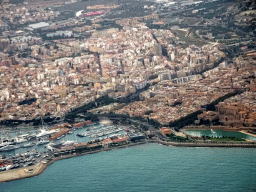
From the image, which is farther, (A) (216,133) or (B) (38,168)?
(A) (216,133)

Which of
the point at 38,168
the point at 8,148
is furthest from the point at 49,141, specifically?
the point at 38,168

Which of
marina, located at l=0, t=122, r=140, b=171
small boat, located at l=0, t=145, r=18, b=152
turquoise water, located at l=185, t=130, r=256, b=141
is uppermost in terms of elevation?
turquoise water, located at l=185, t=130, r=256, b=141

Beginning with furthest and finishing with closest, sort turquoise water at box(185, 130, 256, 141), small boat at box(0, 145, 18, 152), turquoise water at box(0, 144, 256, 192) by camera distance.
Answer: small boat at box(0, 145, 18, 152) → turquoise water at box(185, 130, 256, 141) → turquoise water at box(0, 144, 256, 192)

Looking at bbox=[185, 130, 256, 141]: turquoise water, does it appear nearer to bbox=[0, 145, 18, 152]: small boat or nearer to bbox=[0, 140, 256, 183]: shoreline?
bbox=[0, 140, 256, 183]: shoreline

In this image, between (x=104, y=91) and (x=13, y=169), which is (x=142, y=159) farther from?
(x=104, y=91)

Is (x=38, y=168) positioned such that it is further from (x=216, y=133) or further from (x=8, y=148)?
(x=216, y=133)

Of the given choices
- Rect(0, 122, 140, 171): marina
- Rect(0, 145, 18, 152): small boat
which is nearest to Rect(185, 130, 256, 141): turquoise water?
Rect(0, 122, 140, 171): marina

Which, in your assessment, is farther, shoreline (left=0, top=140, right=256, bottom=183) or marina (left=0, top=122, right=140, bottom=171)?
marina (left=0, top=122, right=140, bottom=171)

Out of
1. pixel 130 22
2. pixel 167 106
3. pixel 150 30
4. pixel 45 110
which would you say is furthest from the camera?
pixel 130 22

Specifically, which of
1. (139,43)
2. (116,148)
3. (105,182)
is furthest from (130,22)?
(105,182)
